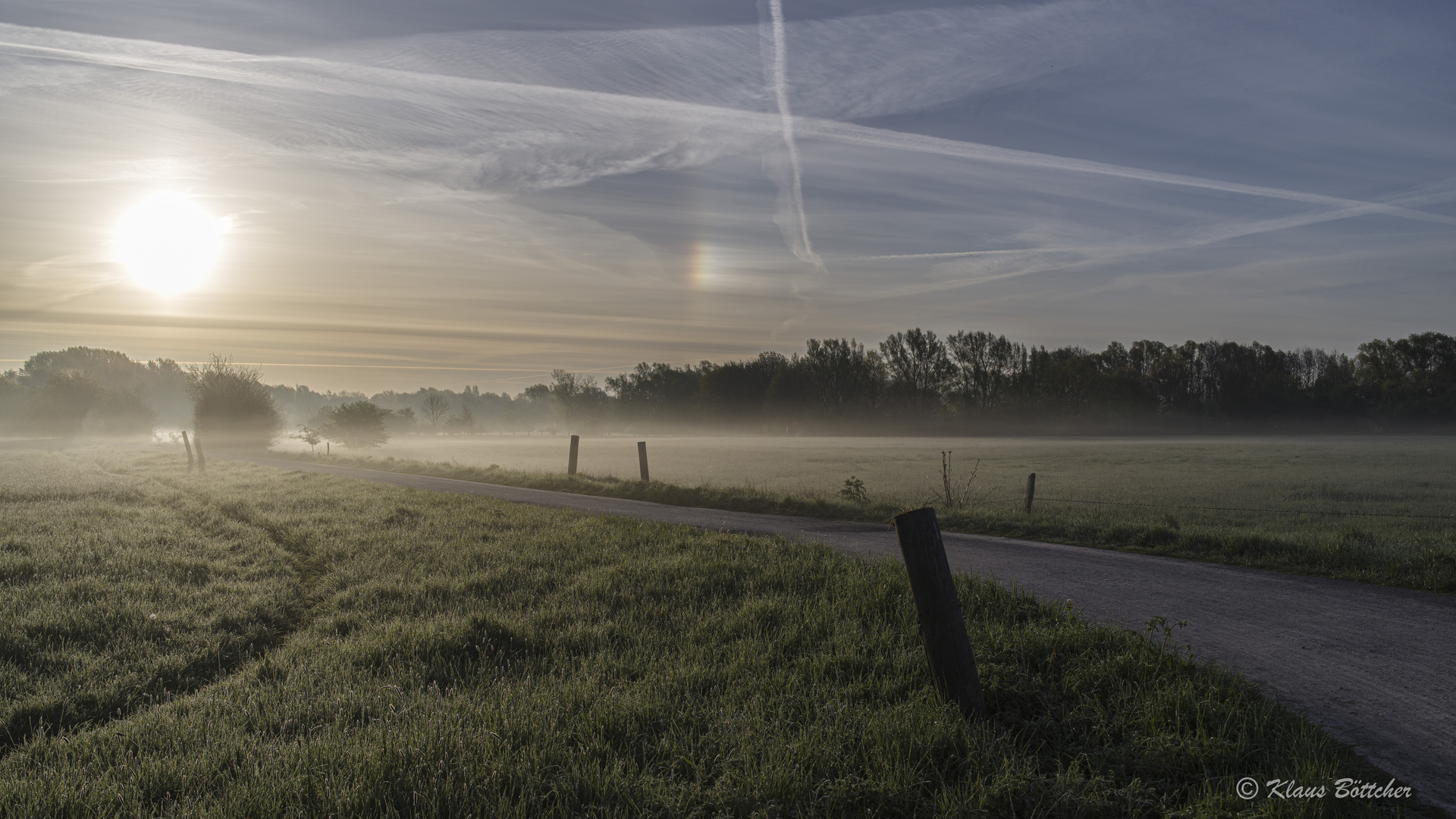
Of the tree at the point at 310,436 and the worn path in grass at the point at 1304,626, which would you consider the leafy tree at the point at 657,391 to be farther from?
the worn path in grass at the point at 1304,626

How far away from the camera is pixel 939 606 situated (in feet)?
15.5

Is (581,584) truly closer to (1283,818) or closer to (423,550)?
(423,550)

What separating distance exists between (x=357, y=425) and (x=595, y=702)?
6840cm

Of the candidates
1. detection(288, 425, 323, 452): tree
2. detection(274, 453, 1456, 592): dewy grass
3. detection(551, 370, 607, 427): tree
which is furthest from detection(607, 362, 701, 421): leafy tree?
detection(274, 453, 1456, 592): dewy grass

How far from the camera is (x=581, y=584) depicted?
26.3ft

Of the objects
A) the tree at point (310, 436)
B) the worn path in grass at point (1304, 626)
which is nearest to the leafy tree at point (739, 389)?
the tree at point (310, 436)

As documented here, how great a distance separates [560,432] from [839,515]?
114063 millimetres

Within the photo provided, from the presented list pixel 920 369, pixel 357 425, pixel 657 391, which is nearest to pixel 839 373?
pixel 920 369

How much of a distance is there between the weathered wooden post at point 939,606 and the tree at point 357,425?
67.7m

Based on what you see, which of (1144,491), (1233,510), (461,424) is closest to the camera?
(1233,510)

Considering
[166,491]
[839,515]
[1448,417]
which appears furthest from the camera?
[1448,417]

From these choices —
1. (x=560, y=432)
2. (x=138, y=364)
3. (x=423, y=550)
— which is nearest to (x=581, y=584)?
(x=423, y=550)

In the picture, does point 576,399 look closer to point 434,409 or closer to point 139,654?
point 434,409

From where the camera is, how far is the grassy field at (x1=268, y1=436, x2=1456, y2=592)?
1027 centimetres
